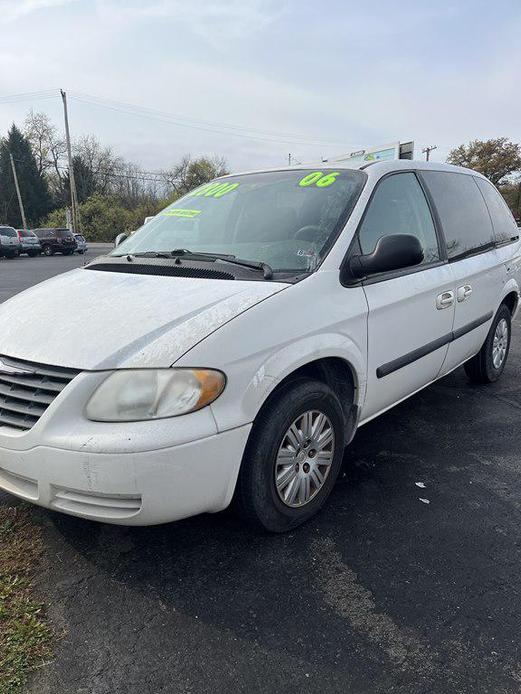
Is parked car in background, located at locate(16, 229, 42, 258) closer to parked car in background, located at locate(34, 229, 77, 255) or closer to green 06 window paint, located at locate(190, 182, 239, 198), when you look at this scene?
parked car in background, located at locate(34, 229, 77, 255)

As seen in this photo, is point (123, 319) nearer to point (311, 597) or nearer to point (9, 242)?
point (311, 597)

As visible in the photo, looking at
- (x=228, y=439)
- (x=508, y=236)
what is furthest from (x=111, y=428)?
(x=508, y=236)

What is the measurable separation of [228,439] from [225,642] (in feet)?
2.42

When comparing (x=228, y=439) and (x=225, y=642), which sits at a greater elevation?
(x=228, y=439)

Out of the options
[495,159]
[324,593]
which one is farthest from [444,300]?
[495,159]

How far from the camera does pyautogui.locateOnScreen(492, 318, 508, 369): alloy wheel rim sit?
4.68m

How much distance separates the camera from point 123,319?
2.23 m

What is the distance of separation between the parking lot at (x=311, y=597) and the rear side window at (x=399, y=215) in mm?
1428

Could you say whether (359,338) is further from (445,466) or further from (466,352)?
(466,352)

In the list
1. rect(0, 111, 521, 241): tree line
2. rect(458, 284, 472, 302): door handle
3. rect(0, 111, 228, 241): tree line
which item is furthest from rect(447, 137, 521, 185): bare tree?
rect(458, 284, 472, 302): door handle

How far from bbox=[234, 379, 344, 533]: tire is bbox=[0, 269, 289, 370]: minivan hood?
486mm

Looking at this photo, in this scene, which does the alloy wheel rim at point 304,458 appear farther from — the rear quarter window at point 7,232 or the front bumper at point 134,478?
the rear quarter window at point 7,232

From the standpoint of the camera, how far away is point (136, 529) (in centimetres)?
256

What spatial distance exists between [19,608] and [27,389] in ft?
2.82
